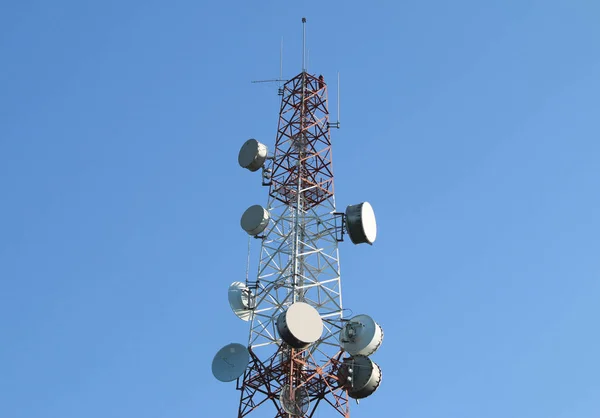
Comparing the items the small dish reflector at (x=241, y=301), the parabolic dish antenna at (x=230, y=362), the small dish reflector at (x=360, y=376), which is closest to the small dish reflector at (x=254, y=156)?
the small dish reflector at (x=241, y=301)

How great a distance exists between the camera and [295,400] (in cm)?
3922

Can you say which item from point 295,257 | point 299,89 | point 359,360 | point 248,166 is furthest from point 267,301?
point 299,89

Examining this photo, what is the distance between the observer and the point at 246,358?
41688 millimetres

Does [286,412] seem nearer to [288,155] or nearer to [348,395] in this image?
[348,395]

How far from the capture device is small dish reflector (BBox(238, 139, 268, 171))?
48312mm

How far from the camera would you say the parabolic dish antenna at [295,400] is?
3862 cm

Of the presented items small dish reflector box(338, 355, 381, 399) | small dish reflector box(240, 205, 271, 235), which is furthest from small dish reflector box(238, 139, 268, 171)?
small dish reflector box(338, 355, 381, 399)

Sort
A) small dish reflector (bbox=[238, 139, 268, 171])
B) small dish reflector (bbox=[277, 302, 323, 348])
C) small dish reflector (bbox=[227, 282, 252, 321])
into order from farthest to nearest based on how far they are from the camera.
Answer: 1. small dish reflector (bbox=[238, 139, 268, 171])
2. small dish reflector (bbox=[227, 282, 252, 321])
3. small dish reflector (bbox=[277, 302, 323, 348])

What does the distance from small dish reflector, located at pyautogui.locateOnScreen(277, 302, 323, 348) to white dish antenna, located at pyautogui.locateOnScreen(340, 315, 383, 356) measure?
2918 mm

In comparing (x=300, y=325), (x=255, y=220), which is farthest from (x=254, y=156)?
(x=300, y=325)

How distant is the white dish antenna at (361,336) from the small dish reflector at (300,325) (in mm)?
2918

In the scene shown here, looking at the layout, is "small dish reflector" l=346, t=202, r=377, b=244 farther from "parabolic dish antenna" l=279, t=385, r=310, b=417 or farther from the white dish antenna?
"parabolic dish antenna" l=279, t=385, r=310, b=417

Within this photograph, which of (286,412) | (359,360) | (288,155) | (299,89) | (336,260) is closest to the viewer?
(286,412)

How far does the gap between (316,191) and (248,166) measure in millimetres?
4383
